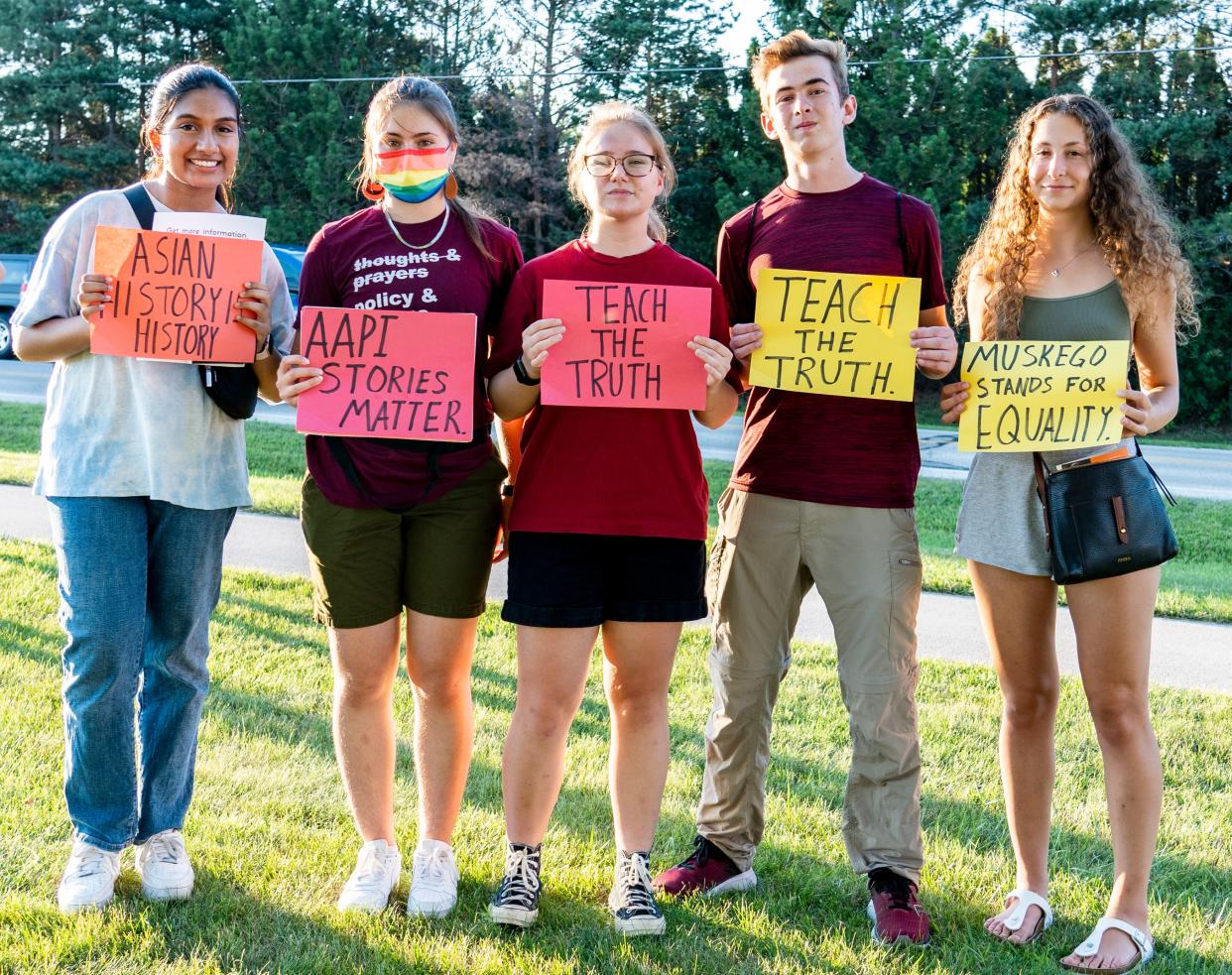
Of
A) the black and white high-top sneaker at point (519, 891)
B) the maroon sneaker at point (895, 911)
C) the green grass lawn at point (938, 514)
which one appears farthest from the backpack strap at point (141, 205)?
the green grass lawn at point (938, 514)

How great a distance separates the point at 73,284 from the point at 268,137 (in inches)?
1105

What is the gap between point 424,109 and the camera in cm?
315

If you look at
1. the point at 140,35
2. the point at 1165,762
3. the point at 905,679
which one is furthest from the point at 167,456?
the point at 140,35

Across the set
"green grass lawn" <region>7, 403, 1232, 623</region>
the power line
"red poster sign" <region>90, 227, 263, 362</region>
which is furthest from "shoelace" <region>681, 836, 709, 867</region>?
the power line

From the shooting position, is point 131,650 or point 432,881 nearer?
point 131,650

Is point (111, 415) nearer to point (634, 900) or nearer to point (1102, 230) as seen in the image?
point (634, 900)

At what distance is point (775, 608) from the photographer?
11.5ft

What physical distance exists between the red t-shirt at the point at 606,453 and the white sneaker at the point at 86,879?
1.50 m

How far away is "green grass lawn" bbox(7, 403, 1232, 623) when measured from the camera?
716 cm

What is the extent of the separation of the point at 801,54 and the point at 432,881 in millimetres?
2547

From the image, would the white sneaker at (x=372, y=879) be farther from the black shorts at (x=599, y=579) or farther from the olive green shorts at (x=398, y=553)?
the black shorts at (x=599, y=579)

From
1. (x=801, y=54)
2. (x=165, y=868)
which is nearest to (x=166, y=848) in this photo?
(x=165, y=868)

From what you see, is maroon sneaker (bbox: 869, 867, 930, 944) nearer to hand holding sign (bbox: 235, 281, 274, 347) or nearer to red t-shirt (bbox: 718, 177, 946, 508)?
red t-shirt (bbox: 718, 177, 946, 508)

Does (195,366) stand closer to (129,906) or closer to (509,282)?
(509,282)
